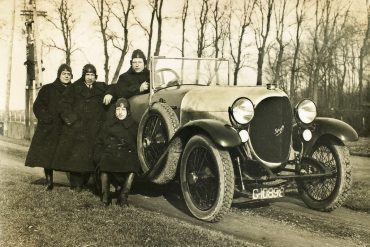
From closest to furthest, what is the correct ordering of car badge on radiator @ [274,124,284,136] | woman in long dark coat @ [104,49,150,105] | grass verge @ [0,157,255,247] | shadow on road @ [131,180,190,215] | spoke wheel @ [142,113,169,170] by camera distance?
grass verge @ [0,157,255,247], car badge on radiator @ [274,124,284,136], spoke wheel @ [142,113,169,170], shadow on road @ [131,180,190,215], woman in long dark coat @ [104,49,150,105]

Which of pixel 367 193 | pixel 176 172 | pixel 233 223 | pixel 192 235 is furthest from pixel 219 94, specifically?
pixel 367 193

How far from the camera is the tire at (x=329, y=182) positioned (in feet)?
16.6

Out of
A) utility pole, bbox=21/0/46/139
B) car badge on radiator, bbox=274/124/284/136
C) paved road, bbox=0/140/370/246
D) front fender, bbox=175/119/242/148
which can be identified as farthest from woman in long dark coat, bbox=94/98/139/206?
utility pole, bbox=21/0/46/139

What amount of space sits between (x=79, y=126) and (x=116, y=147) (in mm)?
969

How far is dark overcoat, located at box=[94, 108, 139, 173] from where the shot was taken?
5203mm

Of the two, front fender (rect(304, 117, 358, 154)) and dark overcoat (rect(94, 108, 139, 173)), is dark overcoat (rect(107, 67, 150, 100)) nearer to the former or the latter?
dark overcoat (rect(94, 108, 139, 173))

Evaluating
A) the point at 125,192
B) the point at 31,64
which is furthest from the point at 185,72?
the point at 31,64

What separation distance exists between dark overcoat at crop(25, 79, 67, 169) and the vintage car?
120cm

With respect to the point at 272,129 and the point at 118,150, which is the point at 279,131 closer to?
the point at 272,129

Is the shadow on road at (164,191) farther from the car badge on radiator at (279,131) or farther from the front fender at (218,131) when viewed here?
the car badge on radiator at (279,131)

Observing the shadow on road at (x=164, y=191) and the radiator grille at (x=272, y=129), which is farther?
the shadow on road at (x=164, y=191)

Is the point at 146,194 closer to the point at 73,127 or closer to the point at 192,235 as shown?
the point at 73,127

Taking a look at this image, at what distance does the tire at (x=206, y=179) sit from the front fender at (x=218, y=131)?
4.7 inches

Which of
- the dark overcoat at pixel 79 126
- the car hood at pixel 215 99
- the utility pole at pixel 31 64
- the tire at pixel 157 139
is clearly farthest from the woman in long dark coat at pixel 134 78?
the utility pole at pixel 31 64
